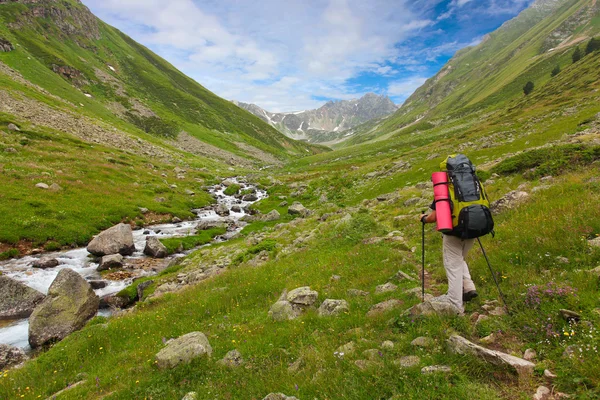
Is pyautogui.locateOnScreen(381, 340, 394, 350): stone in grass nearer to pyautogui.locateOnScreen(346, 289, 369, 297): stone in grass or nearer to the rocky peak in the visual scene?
pyautogui.locateOnScreen(346, 289, 369, 297): stone in grass

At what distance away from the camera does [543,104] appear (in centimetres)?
6669

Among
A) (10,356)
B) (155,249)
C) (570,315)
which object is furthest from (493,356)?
(155,249)

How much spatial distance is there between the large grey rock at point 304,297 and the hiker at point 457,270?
4602 mm

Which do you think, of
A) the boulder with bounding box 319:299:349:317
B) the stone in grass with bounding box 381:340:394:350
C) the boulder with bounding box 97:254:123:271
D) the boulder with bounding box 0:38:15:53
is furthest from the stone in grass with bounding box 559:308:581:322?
the boulder with bounding box 0:38:15:53

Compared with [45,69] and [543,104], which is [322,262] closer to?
[543,104]

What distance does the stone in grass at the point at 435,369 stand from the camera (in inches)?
193

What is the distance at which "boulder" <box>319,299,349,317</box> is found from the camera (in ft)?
28.5

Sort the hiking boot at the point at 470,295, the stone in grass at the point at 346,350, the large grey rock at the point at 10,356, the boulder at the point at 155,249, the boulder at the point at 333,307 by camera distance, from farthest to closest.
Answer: the boulder at the point at 155,249 < the large grey rock at the point at 10,356 < the boulder at the point at 333,307 < the hiking boot at the point at 470,295 < the stone in grass at the point at 346,350

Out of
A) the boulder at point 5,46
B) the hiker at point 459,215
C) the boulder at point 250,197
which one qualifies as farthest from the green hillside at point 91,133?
the hiker at point 459,215

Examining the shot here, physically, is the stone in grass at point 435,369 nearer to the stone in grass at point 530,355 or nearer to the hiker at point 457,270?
the stone in grass at point 530,355

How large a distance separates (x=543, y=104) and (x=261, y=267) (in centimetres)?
8237

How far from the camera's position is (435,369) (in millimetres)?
4992

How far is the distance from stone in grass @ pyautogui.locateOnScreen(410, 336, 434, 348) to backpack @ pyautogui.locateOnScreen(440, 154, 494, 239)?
2.44m

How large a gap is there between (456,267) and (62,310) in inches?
657
